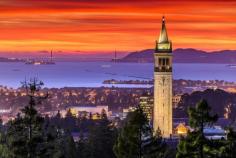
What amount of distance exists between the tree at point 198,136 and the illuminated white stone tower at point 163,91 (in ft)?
162

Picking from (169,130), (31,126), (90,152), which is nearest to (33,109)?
(31,126)

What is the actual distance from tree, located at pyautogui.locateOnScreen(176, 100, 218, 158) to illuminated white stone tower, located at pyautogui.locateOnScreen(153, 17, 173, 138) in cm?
4948

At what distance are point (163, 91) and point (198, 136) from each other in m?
51.4

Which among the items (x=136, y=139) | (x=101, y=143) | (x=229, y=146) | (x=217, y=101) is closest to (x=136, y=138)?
(x=136, y=139)

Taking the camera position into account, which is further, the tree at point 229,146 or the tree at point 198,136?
the tree at point 229,146

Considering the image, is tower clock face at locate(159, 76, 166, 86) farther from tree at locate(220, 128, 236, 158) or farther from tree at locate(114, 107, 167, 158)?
tree at locate(220, 128, 236, 158)

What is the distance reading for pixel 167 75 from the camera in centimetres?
6806

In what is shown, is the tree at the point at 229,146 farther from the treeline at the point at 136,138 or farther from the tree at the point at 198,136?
the tree at the point at 198,136

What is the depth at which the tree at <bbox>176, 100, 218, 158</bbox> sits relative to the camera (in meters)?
16.2

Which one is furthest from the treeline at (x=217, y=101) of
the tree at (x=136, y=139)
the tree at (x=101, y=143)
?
the tree at (x=136, y=139)

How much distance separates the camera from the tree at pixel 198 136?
16250mm

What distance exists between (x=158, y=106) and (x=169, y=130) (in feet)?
7.76

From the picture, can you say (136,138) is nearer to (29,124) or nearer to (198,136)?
(29,124)

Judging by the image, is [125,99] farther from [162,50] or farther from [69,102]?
[162,50]
